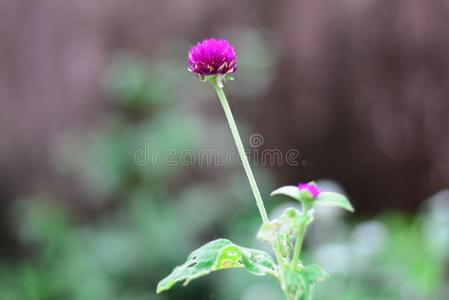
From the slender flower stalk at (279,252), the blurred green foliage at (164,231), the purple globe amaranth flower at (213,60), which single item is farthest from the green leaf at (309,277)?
the blurred green foliage at (164,231)

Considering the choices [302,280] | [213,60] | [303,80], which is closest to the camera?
[302,280]

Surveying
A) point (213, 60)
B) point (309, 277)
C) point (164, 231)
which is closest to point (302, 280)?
point (309, 277)

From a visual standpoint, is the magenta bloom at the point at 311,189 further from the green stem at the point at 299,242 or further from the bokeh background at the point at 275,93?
the bokeh background at the point at 275,93

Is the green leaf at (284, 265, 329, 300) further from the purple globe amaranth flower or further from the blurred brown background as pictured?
the blurred brown background

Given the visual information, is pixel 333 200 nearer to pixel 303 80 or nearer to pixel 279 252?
pixel 279 252

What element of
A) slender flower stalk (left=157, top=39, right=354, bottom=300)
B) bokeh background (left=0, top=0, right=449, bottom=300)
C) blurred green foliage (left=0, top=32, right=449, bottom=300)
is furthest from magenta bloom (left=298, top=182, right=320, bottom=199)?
bokeh background (left=0, top=0, right=449, bottom=300)

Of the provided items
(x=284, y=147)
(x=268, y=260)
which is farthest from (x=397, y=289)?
(x=284, y=147)

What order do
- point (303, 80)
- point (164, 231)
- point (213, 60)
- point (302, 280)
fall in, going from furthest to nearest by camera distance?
point (303, 80) → point (164, 231) → point (213, 60) → point (302, 280)
